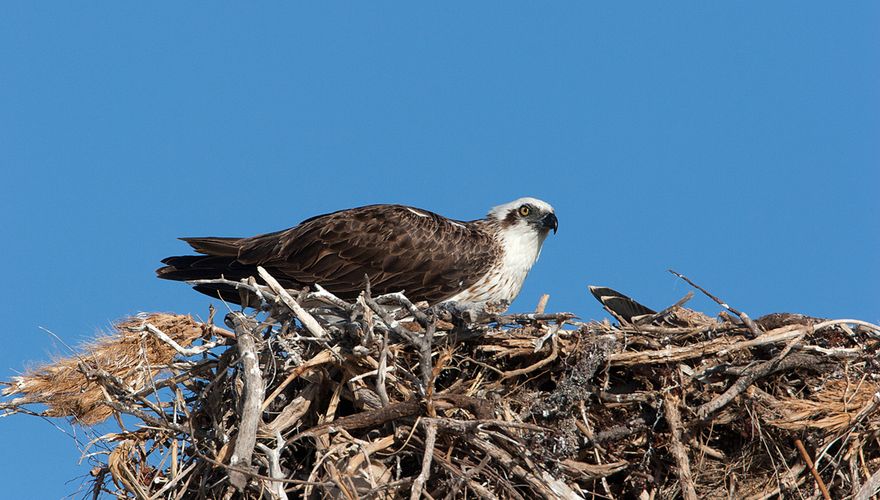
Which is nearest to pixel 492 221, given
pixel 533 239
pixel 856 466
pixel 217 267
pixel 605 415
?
pixel 533 239

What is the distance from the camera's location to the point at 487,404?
6855mm

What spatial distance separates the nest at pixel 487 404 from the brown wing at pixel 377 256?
1.71 meters

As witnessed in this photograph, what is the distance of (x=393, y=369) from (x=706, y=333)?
93.5 inches

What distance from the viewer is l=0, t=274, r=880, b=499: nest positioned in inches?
270

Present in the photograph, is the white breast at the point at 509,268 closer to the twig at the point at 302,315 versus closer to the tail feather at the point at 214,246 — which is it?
the tail feather at the point at 214,246

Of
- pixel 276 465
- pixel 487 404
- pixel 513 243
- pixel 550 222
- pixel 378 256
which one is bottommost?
pixel 276 465

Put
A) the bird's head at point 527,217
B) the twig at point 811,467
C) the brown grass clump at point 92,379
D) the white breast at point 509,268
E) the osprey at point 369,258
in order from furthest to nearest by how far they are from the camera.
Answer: the bird's head at point 527,217 → the white breast at point 509,268 → the osprey at point 369,258 → the brown grass clump at point 92,379 → the twig at point 811,467

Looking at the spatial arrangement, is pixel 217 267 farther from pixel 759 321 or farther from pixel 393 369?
pixel 759 321

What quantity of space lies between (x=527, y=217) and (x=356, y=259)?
186cm

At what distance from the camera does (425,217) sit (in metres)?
9.84

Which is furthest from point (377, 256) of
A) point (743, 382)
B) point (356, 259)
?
point (743, 382)

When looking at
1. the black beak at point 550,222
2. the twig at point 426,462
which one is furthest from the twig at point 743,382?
the black beak at point 550,222

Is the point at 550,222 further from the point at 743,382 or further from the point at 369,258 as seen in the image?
the point at 743,382

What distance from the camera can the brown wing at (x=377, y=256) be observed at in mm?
9539
